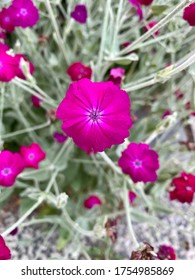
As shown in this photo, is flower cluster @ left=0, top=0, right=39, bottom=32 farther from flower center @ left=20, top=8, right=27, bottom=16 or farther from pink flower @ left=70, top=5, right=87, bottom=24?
pink flower @ left=70, top=5, right=87, bottom=24

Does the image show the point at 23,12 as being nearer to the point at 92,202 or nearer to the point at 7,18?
the point at 7,18

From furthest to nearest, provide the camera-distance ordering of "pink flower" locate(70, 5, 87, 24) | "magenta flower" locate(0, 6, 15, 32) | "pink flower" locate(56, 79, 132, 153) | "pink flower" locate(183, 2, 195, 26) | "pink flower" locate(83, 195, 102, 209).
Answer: "pink flower" locate(83, 195, 102, 209), "pink flower" locate(70, 5, 87, 24), "magenta flower" locate(0, 6, 15, 32), "pink flower" locate(183, 2, 195, 26), "pink flower" locate(56, 79, 132, 153)

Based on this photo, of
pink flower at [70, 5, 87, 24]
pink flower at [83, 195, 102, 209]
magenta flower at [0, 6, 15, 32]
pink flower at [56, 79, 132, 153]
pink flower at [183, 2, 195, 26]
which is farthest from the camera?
pink flower at [83, 195, 102, 209]

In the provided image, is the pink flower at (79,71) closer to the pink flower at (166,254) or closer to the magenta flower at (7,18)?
the magenta flower at (7,18)

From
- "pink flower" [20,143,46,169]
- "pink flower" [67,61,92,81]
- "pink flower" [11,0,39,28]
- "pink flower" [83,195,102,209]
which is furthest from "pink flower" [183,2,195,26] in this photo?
"pink flower" [83,195,102,209]

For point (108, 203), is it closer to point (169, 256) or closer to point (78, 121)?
point (169, 256)
